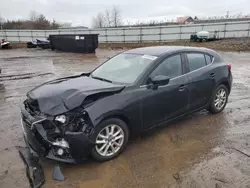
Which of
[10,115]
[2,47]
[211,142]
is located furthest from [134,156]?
[2,47]

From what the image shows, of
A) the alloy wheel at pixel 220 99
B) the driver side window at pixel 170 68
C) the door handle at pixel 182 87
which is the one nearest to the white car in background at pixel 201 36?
the alloy wheel at pixel 220 99

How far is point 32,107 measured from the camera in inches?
132

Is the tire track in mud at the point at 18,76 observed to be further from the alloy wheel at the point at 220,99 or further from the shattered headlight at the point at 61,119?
the alloy wheel at the point at 220,99

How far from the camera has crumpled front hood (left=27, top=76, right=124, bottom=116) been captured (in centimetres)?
310

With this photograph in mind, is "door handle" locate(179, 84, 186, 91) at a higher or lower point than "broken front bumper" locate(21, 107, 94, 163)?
higher

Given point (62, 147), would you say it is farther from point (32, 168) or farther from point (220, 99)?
point (220, 99)

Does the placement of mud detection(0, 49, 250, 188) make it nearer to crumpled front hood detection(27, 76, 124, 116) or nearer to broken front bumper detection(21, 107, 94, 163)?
broken front bumper detection(21, 107, 94, 163)

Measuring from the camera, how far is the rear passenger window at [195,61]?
4465mm

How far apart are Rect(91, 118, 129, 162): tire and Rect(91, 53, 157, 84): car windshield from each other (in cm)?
74

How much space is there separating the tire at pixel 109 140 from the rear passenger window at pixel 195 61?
1863 mm

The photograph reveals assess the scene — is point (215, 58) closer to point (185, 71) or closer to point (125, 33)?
point (185, 71)

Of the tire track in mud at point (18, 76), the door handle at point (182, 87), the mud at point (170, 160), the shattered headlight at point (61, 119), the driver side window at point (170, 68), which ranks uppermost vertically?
the driver side window at point (170, 68)

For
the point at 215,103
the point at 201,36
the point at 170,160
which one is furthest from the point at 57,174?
the point at 201,36

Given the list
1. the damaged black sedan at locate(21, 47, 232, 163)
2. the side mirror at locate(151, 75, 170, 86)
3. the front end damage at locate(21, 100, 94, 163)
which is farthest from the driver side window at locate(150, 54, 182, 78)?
the front end damage at locate(21, 100, 94, 163)
